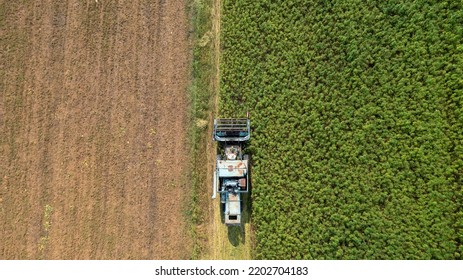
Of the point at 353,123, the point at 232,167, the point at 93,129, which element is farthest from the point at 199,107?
the point at 353,123

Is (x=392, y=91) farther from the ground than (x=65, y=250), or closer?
farther from the ground

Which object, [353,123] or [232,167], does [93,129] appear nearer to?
[232,167]

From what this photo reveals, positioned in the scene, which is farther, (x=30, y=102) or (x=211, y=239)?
(x=30, y=102)

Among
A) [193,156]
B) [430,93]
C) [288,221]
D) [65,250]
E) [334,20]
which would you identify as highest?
[334,20]

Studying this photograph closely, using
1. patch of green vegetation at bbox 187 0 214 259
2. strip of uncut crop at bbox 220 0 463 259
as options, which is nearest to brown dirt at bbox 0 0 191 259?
patch of green vegetation at bbox 187 0 214 259

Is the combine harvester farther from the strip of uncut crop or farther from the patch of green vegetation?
the patch of green vegetation

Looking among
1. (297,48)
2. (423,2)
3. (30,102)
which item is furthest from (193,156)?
(423,2)

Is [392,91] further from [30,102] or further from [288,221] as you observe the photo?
[30,102]
